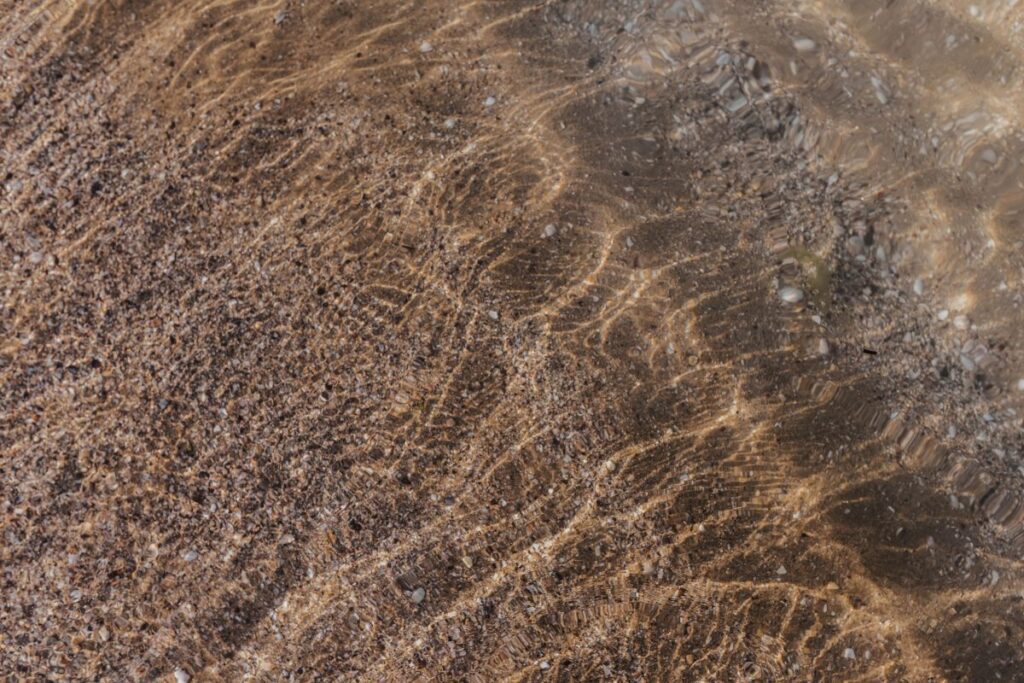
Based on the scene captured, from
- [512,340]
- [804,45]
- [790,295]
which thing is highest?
[804,45]

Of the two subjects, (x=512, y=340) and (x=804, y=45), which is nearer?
(x=512, y=340)

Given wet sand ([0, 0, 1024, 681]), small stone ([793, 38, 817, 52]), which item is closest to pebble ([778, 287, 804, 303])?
wet sand ([0, 0, 1024, 681])

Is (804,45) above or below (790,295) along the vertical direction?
above

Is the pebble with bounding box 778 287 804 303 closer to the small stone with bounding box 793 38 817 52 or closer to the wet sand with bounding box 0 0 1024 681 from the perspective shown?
the wet sand with bounding box 0 0 1024 681

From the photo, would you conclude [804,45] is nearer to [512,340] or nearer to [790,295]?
[790,295]

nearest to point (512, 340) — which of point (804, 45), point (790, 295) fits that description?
point (790, 295)

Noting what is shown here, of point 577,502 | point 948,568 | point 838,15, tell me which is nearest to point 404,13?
point 838,15
